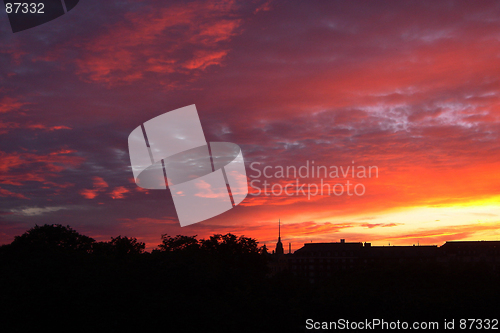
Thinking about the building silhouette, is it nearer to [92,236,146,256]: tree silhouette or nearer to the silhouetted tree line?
[92,236,146,256]: tree silhouette

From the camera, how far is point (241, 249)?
49.5m

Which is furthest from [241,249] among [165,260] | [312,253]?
[312,253]

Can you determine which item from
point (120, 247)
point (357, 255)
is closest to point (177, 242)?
point (120, 247)

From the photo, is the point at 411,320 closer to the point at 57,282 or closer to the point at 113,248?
the point at 57,282

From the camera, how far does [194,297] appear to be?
86.7 feet

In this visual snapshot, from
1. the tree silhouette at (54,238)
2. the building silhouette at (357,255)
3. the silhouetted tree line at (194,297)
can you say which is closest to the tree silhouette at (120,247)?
the tree silhouette at (54,238)

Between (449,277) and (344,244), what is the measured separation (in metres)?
112

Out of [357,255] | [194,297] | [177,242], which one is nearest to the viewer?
[194,297]

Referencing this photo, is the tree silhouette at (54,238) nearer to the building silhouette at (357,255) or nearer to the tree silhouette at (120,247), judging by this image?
the tree silhouette at (120,247)

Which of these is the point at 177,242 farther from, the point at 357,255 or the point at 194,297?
the point at 357,255

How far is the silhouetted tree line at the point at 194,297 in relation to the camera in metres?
23.0

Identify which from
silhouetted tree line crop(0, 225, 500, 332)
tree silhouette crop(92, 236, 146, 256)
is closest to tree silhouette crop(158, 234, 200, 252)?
tree silhouette crop(92, 236, 146, 256)

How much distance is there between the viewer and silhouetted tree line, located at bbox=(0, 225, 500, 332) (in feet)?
75.4

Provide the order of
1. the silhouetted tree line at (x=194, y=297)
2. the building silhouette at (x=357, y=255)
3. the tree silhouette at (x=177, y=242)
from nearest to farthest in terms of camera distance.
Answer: the silhouetted tree line at (x=194, y=297), the tree silhouette at (x=177, y=242), the building silhouette at (x=357, y=255)
